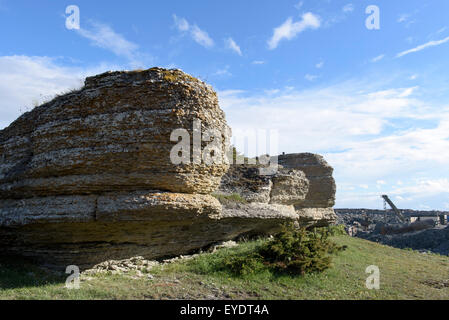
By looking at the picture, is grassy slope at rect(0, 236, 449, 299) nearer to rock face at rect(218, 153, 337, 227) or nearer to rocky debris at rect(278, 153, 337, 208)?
rock face at rect(218, 153, 337, 227)

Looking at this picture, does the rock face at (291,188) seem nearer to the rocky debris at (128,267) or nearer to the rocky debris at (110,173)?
the rocky debris at (128,267)

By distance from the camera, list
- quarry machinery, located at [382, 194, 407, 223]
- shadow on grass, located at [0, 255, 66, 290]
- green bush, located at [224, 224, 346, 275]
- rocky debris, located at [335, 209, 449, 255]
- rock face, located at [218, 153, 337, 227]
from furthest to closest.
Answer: quarry machinery, located at [382, 194, 407, 223] → rocky debris, located at [335, 209, 449, 255] → rock face, located at [218, 153, 337, 227] → green bush, located at [224, 224, 346, 275] → shadow on grass, located at [0, 255, 66, 290]

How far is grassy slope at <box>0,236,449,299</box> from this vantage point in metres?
7.82

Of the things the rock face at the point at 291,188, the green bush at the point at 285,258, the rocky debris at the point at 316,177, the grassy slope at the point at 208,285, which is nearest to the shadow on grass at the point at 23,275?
the grassy slope at the point at 208,285

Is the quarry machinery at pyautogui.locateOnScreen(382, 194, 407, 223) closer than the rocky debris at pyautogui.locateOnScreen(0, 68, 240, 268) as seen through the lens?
No

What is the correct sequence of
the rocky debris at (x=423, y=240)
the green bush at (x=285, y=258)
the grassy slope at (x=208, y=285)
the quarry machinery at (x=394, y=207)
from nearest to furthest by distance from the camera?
the grassy slope at (x=208, y=285) → the green bush at (x=285, y=258) → the rocky debris at (x=423, y=240) → the quarry machinery at (x=394, y=207)

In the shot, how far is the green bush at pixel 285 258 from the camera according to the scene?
32.4ft

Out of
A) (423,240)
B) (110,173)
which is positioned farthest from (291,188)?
(423,240)

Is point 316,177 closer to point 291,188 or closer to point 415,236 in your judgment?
point 291,188

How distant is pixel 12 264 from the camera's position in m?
9.98

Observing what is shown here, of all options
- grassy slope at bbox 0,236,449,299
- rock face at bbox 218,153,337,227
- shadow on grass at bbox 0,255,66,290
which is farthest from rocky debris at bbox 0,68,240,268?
rock face at bbox 218,153,337,227

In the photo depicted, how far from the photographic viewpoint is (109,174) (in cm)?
891

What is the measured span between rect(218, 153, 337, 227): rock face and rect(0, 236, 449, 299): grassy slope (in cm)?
303

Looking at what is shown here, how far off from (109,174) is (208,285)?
392 centimetres
